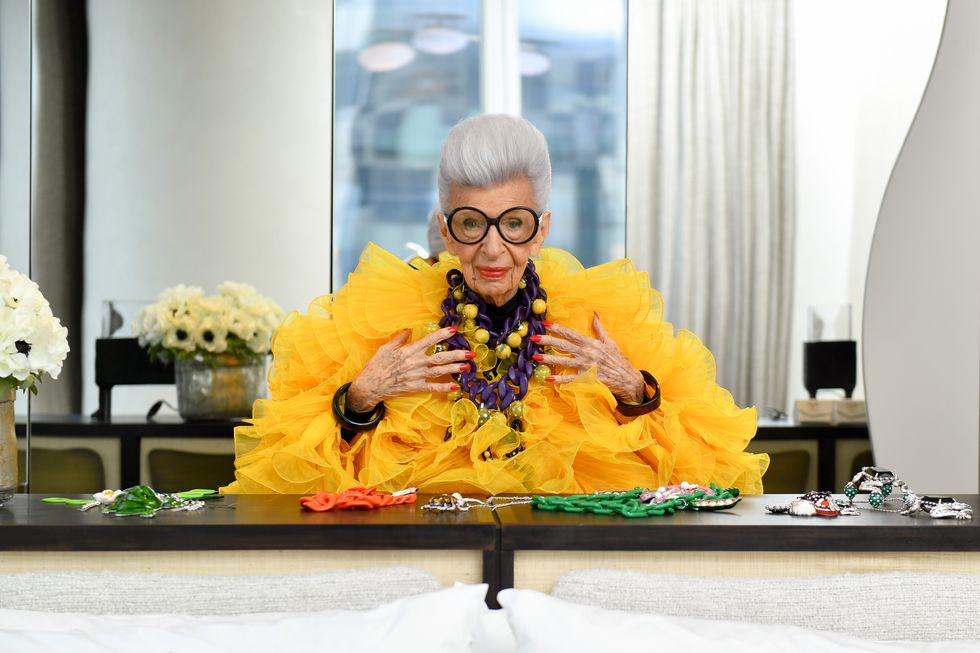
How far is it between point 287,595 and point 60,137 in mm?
3013

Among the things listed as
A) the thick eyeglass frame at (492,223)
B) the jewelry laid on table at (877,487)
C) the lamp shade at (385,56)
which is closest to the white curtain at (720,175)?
the lamp shade at (385,56)

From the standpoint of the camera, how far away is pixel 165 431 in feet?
11.9

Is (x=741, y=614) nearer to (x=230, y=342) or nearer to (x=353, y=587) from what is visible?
(x=353, y=587)

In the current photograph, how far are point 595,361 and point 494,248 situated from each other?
11.4 inches

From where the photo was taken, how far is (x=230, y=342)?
357 cm

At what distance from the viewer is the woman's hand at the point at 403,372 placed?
6.27ft

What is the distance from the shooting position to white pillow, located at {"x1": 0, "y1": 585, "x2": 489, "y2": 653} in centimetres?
105

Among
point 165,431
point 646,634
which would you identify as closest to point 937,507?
point 646,634

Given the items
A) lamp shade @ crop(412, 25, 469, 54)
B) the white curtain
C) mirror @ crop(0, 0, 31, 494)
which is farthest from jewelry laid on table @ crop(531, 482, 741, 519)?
lamp shade @ crop(412, 25, 469, 54)

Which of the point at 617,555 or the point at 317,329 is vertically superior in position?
the point at 317,329

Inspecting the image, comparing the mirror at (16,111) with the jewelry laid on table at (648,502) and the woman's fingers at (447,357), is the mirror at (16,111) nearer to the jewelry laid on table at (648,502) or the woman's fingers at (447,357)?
the woman's fingers at (447,357)

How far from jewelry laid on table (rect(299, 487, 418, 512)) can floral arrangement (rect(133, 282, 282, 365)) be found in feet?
7.33

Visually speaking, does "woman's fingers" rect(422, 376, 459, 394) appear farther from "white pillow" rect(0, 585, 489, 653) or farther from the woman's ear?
"white pillow" rect(0, 585, 489, 653)

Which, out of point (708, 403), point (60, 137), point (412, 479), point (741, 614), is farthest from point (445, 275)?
point (60, 137)
